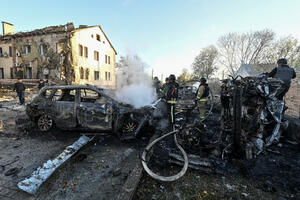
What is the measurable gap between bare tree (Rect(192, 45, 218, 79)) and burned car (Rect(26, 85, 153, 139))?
33157 mm

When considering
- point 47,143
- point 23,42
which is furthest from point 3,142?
point 23,42

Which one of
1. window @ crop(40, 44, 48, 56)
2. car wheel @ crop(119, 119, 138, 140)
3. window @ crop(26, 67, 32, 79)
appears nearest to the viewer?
car wheel @ crop(119, 119, 138, 140)

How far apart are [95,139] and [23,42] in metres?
22.6

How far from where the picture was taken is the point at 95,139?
4.00 metres

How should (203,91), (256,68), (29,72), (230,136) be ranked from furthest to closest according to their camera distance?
(256,68) → (29,72) → (203,91) → (230,136)

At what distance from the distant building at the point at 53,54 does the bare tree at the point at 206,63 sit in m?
25.3

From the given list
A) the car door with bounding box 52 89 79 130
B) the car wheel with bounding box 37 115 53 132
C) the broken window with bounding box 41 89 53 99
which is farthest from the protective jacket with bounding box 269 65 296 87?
the car wheel with bounding box 37 115 53 132

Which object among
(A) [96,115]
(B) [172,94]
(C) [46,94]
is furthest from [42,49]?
(B) [172,94]

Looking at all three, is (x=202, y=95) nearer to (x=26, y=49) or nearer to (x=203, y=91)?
(x=203, y=91)

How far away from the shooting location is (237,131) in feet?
9.37

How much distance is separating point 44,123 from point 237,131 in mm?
5550

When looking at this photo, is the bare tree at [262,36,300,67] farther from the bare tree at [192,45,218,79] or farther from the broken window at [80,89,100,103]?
the broken window at [80,89,100,103]

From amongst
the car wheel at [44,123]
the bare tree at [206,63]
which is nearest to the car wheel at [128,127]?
the car wheel at [44,123]

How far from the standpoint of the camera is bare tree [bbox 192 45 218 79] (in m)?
34.0
